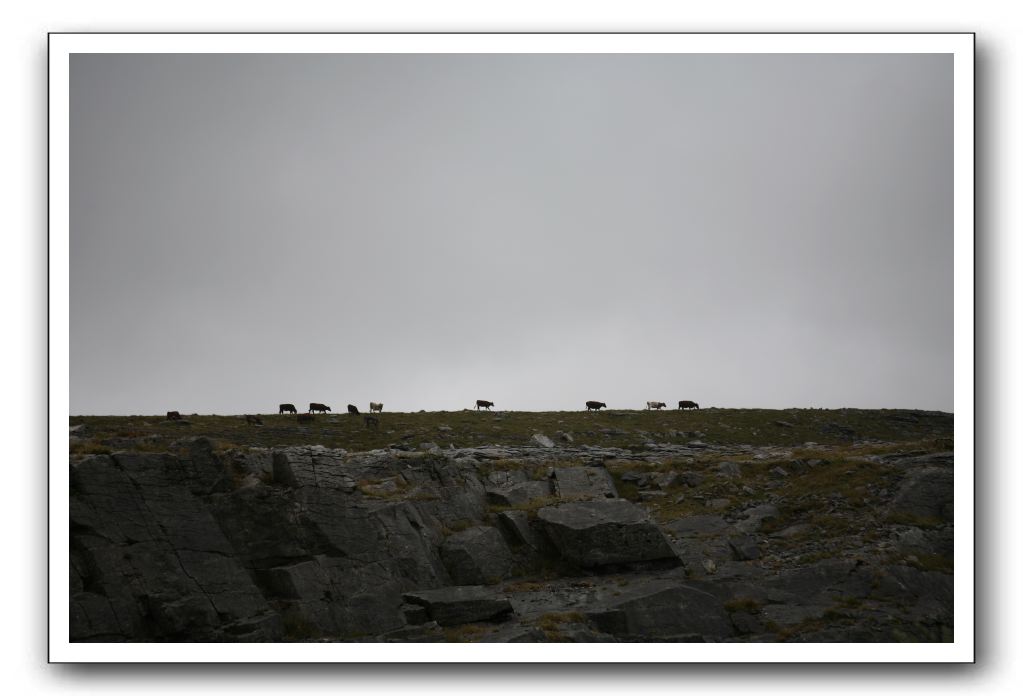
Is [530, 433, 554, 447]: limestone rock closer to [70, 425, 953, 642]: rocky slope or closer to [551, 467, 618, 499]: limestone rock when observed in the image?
[551, 467, 618, 499]: limestone rock

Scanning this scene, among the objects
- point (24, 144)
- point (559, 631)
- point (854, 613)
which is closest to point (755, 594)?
point (854, 613)

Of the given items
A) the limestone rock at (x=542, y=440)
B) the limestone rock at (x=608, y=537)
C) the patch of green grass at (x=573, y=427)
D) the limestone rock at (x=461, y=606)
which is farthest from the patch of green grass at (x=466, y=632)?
the limestone rock at (x=542, y=440)

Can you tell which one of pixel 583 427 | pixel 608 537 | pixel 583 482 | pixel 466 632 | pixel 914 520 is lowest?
pixel 466 632

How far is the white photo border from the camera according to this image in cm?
1142

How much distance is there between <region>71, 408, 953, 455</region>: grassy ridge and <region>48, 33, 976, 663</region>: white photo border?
12631mm

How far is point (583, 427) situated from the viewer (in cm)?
3606

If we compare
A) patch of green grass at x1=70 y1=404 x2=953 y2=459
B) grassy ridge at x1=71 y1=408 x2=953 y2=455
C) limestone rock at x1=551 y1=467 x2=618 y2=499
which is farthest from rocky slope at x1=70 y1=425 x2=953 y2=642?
grassy ridge at x1=71 y1=408 x2=953 y2=455

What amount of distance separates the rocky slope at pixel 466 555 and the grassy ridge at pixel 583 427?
10.2 m

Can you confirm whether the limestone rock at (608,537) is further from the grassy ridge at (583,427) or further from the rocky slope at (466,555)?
the grassy ridge at (583,427)

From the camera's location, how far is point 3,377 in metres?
11.9
